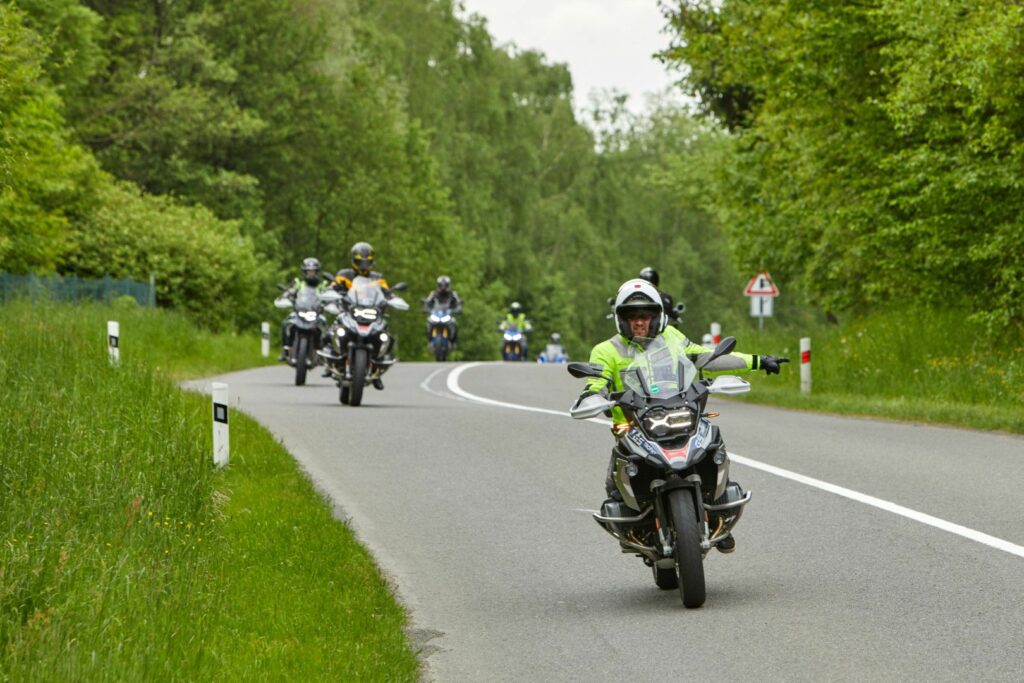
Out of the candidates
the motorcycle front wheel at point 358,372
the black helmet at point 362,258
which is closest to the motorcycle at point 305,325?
the black helmet at point 362,258

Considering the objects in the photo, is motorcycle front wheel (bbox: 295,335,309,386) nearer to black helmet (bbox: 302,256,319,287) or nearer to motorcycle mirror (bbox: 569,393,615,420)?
black helmet (bbox: 302,256,319,287)

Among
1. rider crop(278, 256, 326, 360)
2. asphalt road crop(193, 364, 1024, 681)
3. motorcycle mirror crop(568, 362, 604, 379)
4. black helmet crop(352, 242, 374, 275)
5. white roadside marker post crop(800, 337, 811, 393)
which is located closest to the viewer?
asphalt road crop(193, 364, 1024, 681)

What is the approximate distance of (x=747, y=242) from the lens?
115 feet

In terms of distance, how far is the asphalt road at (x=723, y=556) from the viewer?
761 centimetres

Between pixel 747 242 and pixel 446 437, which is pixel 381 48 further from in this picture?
pixel 446 437

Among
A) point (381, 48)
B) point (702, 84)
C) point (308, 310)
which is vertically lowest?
point (308, 310)

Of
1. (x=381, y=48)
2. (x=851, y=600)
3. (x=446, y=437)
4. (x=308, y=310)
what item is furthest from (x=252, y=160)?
(x=851, y=600)

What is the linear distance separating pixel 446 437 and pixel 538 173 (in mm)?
74625

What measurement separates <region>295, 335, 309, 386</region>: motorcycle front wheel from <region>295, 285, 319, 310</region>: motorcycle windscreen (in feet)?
1.55

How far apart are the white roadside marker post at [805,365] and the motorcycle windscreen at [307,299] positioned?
7388 millimetres

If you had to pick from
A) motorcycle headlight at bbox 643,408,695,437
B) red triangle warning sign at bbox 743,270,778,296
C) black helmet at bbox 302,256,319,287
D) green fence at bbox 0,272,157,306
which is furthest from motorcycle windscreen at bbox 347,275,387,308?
red triangle warning sign at bbox 743,270,778,296

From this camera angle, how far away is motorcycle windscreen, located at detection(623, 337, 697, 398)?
8852mm

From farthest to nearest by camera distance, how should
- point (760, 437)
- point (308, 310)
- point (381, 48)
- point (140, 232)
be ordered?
1. point (381, 48)
2. point (140, 232)
3. point (308, 310)
4. point (760, 437)

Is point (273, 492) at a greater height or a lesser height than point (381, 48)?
Result: lesser
